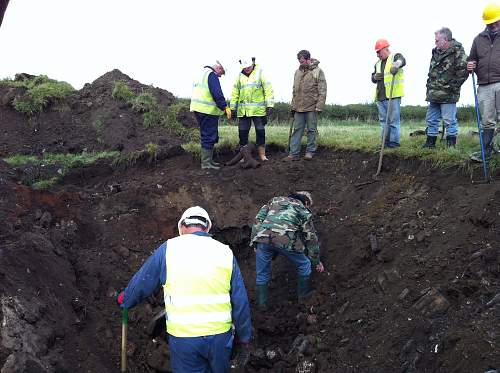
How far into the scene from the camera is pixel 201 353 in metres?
4.44

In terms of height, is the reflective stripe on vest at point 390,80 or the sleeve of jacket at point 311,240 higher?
the reflective stripe on vest at point 390,80

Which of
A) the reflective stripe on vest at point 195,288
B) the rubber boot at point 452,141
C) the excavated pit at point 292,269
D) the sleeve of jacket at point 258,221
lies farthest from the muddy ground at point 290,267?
the reflective stripe on vest at point 195,288

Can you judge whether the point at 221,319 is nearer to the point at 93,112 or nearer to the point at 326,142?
the point at 326,142

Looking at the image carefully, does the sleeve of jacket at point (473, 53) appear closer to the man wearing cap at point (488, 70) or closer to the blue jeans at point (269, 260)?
the man wearing cap at point (488, 70)

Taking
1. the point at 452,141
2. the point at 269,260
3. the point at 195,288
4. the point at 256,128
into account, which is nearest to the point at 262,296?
the point at 269,260

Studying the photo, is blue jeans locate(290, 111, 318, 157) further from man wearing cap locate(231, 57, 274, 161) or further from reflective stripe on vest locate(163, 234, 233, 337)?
reflective stripe on vest locate(163, 234, 233, 337)

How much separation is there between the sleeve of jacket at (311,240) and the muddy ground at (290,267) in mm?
407

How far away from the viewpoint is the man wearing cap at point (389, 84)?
829 centimetres

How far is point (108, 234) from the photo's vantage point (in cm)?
820

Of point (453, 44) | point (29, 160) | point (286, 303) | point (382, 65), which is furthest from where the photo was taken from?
point (29, 160)

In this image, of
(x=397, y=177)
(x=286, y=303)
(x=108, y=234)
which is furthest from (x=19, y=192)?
(x=397, y=177)

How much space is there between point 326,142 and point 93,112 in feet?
20.5

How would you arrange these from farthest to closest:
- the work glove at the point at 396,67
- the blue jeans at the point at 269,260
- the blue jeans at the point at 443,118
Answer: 1. the work glove at the point at 396,67
2. the blue jeans at the point at 443,118
3. the blue jeans at the point at 269,260

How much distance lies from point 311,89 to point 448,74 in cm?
224
